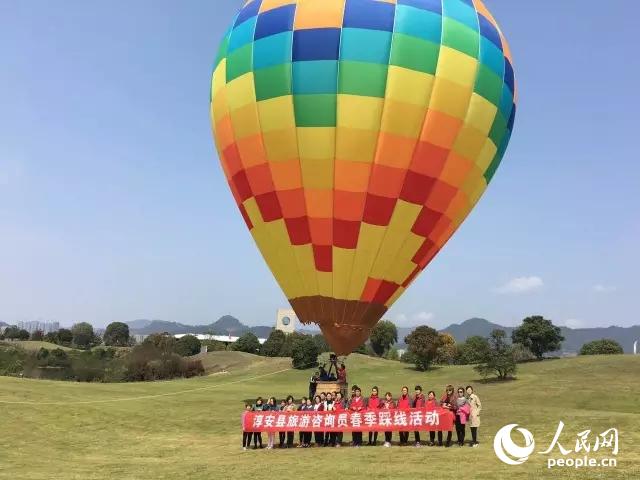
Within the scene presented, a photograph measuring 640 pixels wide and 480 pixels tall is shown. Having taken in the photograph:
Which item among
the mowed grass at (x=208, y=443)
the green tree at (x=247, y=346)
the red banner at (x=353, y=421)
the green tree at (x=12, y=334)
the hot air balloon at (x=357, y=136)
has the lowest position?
the mowed grass at (x=208, y=443)

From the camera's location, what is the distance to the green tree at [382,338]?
9186 centimetres

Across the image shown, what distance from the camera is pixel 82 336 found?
140m

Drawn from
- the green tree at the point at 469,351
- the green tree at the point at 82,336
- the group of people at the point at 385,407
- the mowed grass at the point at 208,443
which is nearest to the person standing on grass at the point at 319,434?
the group of people at the point at 385,407

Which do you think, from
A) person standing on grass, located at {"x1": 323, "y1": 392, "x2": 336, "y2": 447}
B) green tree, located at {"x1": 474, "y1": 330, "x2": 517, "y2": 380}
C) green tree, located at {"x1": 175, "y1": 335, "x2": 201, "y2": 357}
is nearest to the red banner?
person standing on grass, located at {"x1": 323, "y1": 392, "x2": 336, "y2": 447}

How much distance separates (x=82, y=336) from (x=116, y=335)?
535 inches

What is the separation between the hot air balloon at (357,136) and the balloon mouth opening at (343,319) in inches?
1.3

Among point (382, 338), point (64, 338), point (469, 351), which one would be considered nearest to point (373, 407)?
point (469, 351)

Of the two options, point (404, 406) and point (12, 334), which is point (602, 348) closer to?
point (404, 406)

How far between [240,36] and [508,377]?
4191 centimetres

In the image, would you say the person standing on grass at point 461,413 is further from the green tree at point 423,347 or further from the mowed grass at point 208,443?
the green tree at point 423,347

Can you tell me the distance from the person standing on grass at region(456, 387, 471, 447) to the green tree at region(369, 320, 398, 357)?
77.2m

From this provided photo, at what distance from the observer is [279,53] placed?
57.1 ft

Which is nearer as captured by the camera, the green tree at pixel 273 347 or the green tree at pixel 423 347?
the green tree at pixel 423 347

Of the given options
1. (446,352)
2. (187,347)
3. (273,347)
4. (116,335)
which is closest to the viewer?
(446,352)
